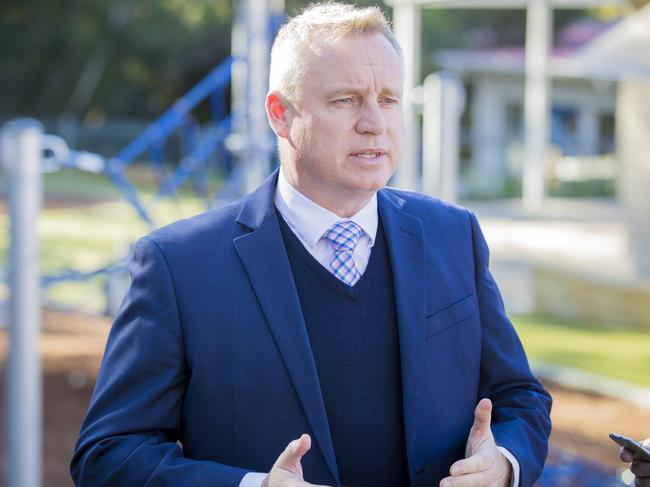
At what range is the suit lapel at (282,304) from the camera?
2.00 m

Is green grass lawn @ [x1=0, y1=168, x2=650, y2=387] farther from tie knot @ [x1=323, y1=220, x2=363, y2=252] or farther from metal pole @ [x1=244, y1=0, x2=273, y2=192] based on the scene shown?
tie knot @ [x1=323, y1=220, x2=363, y2=252]

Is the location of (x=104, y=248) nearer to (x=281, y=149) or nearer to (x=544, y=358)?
(x=544, y=358)

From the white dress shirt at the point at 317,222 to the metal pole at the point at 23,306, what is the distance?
2246mm

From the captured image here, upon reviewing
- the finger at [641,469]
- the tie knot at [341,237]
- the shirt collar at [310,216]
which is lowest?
the finger at [641,469]

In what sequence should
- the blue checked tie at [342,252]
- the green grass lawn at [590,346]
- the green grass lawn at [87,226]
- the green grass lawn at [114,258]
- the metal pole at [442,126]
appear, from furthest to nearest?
the green grass lawn at [87,226]
the green grass lawn at [114,258]
the green grass lawn at [590,346]
the metal pole at [442,126]
the blue checked tie at [342,252]

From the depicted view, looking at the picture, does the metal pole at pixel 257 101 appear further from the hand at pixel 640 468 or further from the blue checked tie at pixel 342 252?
the hand at pixel 640 468

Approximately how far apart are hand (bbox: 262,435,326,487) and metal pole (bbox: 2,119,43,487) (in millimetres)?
2586

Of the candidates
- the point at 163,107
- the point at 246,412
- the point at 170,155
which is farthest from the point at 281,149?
the point at 163,107

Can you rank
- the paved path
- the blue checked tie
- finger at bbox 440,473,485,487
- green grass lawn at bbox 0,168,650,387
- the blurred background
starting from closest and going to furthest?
finger at bbox 440,473,485,487 < the blue checked tie < the blurred background < green grass lawn at bbox 0,168,650,387 < the paved path

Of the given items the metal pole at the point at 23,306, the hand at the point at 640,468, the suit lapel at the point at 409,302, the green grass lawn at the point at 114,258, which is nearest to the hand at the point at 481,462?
the suit lapel at the point at 409,302

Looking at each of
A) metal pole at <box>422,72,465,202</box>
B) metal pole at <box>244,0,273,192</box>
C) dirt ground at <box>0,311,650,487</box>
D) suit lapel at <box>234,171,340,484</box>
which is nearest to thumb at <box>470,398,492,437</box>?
suit lapel at <box>234,171,340,484</box>

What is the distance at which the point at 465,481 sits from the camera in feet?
6.29

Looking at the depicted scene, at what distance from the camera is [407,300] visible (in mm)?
2096

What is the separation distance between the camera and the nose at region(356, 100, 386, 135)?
6.64ft
